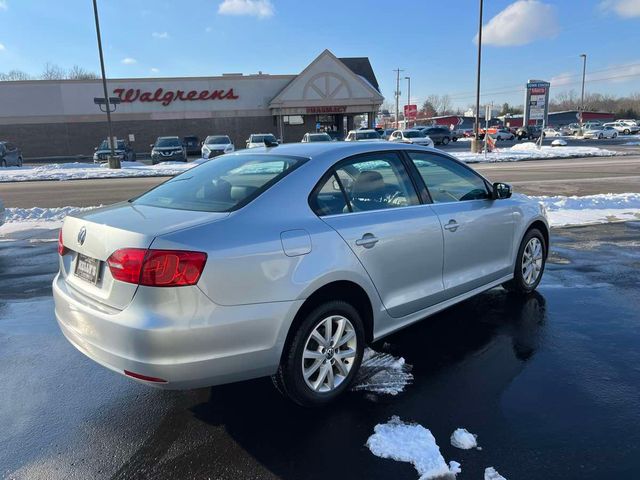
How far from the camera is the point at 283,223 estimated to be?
302 centimetres

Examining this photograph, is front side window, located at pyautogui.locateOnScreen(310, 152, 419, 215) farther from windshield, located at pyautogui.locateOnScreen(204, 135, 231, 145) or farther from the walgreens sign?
the walgreens sign

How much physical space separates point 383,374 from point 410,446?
35.1 inches

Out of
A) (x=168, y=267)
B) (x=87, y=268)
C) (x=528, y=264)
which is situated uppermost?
(x=168, y=267)

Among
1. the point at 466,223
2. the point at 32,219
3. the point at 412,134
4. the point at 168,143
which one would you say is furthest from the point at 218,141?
the point at 466,223

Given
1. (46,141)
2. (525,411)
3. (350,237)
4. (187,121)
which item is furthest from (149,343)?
(46,141)

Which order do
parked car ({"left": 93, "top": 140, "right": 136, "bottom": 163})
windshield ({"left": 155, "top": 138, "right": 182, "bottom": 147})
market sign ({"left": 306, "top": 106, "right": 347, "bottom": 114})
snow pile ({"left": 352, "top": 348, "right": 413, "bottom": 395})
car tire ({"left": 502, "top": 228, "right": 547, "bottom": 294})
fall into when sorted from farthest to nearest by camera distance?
market sign ({"left": 306, "top": 106, "right": 347, "bottom": 114}), parked car ({"left": 93, "top": 140, "right": 136, "bottom": 163}), windshield ({"left": 155, "top": 138, "right": 182, "bottom": 147}), car tire ({"left": 502, "top": 228, "right": 547, "bottom": 294}), snow pile ({"left": 352, "top": 348, "right": 413, "bottom": 395})

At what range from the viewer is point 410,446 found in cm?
289

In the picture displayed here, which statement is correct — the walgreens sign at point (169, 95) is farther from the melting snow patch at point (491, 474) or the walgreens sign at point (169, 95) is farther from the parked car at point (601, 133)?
the melting snow patch at point (491, 474)

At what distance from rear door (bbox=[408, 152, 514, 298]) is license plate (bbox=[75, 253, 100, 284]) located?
2.48 m

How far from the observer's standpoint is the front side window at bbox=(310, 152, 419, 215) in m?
3.37

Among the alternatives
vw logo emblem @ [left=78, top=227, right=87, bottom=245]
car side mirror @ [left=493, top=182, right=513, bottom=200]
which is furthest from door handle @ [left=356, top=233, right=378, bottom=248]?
car side mirror @ [left=493, top=182, right=513, bottom=200]

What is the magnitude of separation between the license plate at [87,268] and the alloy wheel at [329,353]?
4.31ft

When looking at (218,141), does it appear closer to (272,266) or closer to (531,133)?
(272,266)

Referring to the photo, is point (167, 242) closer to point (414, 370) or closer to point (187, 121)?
point (414, 370)
